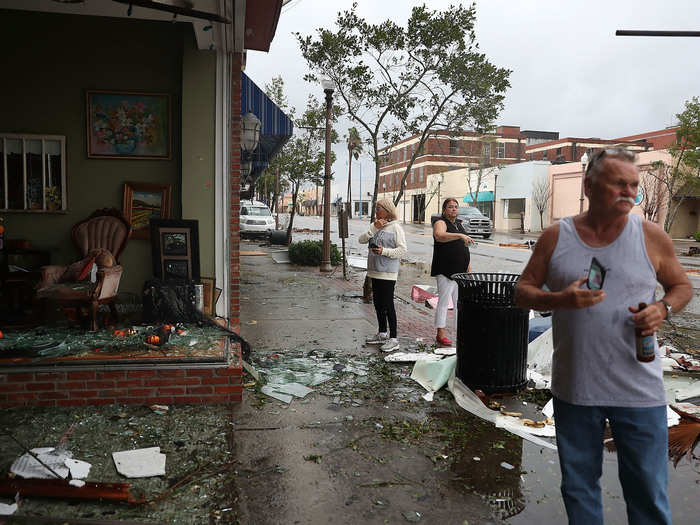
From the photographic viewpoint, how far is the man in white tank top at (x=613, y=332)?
2.26 m

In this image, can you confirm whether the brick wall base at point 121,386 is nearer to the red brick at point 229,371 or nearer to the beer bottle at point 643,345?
the red brick at point 229,371

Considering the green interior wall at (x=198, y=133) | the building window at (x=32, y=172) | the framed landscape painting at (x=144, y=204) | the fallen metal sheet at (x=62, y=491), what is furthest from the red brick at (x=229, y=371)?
the building window at (x=32, y=172)

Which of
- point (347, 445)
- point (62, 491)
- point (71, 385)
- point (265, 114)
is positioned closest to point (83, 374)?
point (71, 385)

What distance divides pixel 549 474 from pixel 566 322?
5.98 feet

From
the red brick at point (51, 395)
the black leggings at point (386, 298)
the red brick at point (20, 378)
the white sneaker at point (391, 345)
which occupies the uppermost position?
the black leggings at point (386, 298)

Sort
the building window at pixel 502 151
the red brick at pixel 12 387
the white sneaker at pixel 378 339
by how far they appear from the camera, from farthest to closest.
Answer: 1. the building window at pixel 502 151
2. the white sneaker at pixel 378 339
3. the red brick at pixel 12 387

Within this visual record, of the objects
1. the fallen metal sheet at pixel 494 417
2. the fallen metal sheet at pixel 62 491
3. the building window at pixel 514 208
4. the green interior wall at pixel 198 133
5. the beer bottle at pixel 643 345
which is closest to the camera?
the beer bottle at pixel 643 345

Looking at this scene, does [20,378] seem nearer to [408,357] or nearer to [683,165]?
[408,357]

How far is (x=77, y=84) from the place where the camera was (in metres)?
6.67

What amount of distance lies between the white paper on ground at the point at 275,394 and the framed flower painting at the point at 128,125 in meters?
3.28

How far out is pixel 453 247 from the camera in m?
6.84

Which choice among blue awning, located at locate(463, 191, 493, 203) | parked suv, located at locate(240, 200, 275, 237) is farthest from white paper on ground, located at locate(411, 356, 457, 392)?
blue awning, located at locate(463, 191, 493, 203)

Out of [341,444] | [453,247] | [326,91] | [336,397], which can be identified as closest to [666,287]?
[341,444]

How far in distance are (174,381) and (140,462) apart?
1.09m
